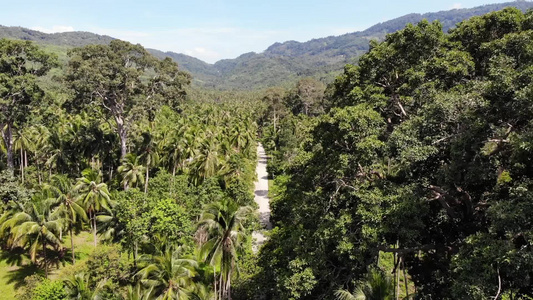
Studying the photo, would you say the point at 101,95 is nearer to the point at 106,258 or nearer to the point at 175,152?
the point at 175,152

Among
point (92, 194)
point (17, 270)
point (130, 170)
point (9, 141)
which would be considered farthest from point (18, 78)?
point (17, 270)

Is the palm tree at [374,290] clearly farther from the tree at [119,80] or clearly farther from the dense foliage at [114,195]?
the tree at [119,80]

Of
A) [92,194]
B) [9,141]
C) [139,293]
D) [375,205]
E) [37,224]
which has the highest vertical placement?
[375,205]

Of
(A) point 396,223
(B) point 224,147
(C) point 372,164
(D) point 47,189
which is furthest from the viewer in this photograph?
(B) point 224,147

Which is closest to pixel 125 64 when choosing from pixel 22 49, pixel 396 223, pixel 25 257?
pixel 22 49

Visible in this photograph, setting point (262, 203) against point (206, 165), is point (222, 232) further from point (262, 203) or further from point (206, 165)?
point (262, 203)
